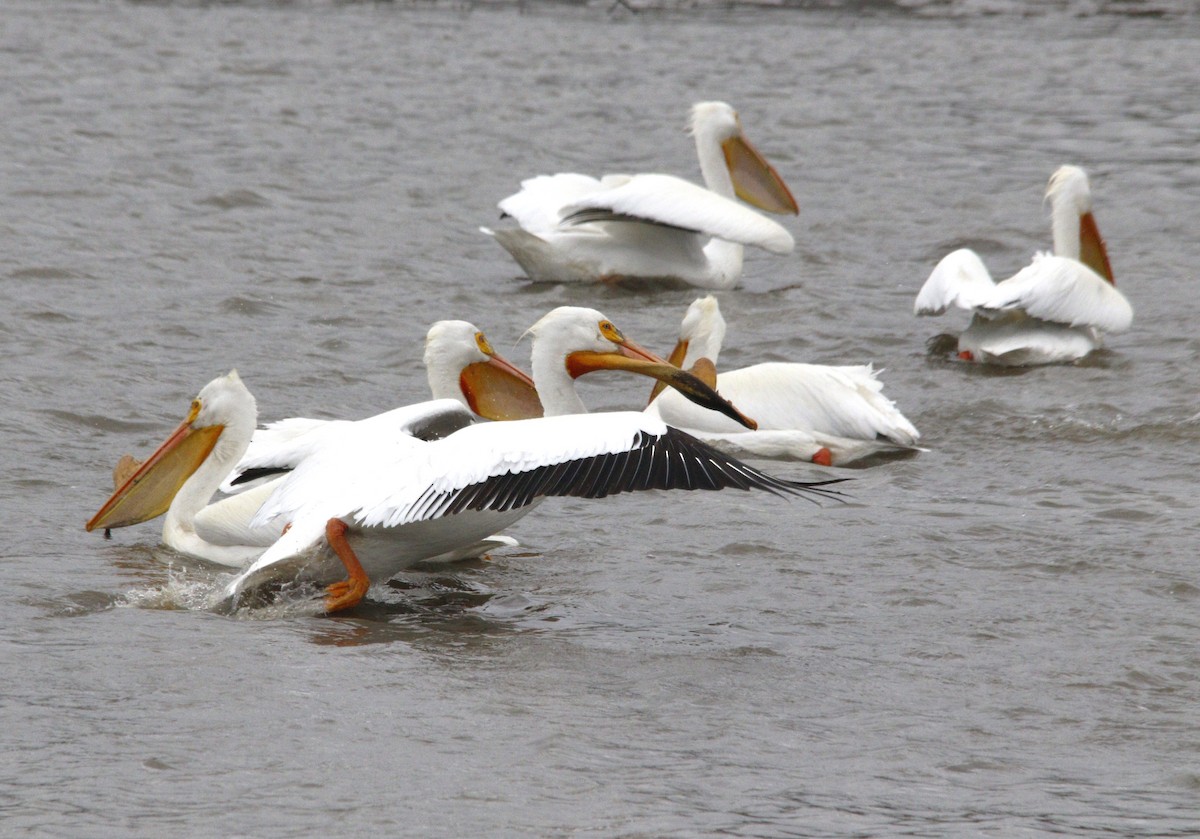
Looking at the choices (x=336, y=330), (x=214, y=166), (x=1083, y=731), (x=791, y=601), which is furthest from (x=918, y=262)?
(x=1083, y=731)

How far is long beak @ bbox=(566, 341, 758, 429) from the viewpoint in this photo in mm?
4684

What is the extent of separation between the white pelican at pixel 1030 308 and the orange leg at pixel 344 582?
3455 millimetres

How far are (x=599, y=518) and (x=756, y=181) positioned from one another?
428 cm

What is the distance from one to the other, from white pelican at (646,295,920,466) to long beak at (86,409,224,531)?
161 cm

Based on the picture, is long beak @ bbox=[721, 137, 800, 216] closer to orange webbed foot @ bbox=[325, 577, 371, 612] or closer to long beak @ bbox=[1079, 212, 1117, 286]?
long beak @ bbox=[1079, 212, 1117, 286]

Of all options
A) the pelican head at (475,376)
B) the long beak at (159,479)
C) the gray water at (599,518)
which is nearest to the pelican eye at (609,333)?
the pelican head at (475,376)

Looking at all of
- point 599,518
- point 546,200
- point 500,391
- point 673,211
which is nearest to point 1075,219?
point 673,211

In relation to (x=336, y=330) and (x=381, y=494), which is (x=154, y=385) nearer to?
(x=336, y=330)

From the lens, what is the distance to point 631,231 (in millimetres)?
8672

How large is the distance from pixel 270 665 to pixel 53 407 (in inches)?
104

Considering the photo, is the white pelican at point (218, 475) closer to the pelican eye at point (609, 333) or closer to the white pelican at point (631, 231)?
the pelican eye at point (609, 333)

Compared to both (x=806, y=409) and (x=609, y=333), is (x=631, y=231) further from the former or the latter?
(x=609, y=333)

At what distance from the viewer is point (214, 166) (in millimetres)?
10797

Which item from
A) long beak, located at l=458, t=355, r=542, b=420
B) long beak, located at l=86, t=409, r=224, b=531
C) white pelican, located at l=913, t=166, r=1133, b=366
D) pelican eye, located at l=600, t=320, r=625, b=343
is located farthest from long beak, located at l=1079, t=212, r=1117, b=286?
long beak, located at l=86, t=409, r=224, b=531
